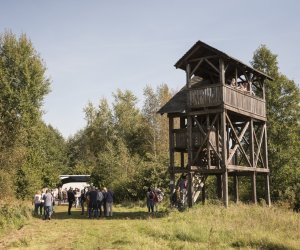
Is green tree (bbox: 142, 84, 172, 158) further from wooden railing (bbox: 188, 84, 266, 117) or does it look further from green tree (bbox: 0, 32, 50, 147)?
wooden railing (bbox: 188, 84, 266, 117)

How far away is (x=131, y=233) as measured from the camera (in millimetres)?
16953

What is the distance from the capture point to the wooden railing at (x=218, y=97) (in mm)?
23391

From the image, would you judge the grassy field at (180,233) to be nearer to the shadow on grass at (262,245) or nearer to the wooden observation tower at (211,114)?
the shadow on grass at (262,245)

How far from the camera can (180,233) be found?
1633cm

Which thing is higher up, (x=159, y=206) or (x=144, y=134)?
(x=144, y=134)

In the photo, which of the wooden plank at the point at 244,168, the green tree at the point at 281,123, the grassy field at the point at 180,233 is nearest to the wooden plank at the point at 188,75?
the wooden plank at the point at 244,168

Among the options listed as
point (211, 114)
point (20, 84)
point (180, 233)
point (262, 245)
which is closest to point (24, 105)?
point (20, 84)

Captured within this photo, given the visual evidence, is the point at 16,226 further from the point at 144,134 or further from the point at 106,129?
the point at 106,129

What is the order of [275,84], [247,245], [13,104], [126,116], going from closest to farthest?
[247,245] < [275,84] < [13,104] < [126,116]

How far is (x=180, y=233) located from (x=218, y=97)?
929 centimetres

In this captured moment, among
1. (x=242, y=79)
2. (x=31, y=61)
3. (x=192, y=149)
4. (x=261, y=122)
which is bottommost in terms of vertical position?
(x=192, y=149)

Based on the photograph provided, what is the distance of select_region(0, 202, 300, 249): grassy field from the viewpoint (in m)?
15.0

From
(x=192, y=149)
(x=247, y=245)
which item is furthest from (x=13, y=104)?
(x=247, y=245)

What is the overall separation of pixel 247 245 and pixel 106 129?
168ft
